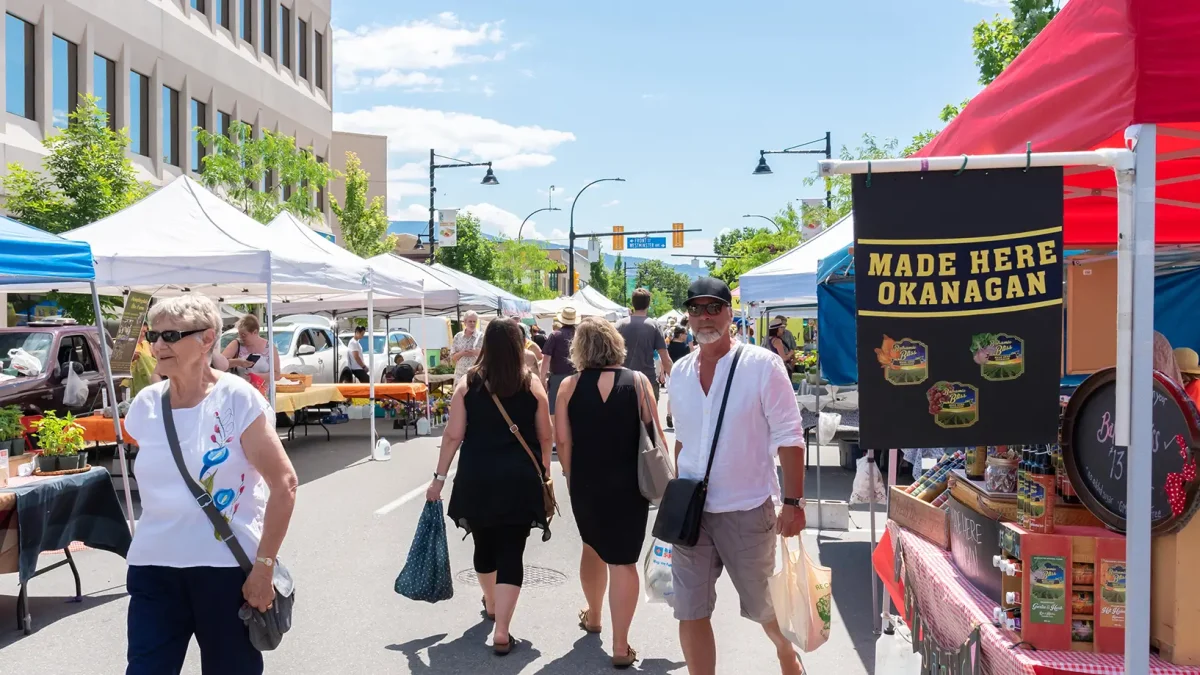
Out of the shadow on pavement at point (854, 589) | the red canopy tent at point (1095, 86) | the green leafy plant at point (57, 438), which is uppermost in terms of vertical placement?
the red canopy tent at point (1095, 86)

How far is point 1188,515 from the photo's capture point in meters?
2.53

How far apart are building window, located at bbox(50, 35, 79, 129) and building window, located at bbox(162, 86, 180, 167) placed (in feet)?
13.1

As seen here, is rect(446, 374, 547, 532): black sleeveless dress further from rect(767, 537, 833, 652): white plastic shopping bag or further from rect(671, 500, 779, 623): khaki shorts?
rect(767, 537, 833, 652): white plastic shopping bag

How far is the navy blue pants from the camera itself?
328 cm

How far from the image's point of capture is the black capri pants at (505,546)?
17.5 ft

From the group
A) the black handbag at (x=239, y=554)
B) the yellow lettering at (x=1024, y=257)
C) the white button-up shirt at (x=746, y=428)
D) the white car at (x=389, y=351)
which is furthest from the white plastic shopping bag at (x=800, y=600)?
the white car at (x=389, y=351)

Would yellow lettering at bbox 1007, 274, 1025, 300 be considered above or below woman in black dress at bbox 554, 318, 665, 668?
above

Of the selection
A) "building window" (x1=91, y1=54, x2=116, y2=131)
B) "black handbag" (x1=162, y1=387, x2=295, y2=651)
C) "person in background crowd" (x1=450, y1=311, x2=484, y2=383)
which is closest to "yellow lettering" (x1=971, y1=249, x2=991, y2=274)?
"black handbag" (x1=162, y1=387, x2=295, y2=651)

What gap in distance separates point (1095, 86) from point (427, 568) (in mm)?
4215

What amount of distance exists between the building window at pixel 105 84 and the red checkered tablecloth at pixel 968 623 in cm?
2597

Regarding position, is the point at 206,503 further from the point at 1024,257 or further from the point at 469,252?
the point at 469,252

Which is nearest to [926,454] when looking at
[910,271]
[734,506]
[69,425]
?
[734,506]

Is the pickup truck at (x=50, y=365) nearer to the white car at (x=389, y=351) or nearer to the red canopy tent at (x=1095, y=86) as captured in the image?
the white car at (x=389, y=351)

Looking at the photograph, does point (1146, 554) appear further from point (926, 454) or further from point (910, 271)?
point (926, 454)
